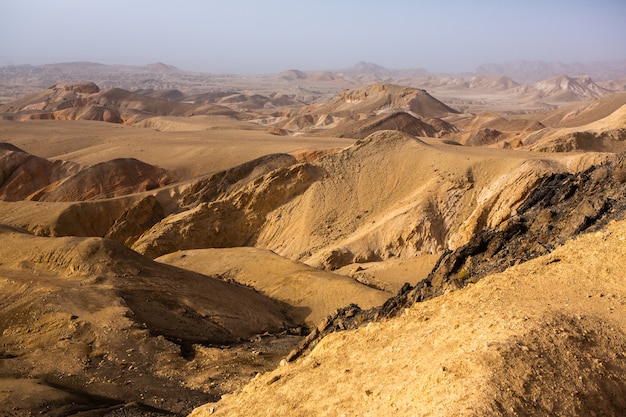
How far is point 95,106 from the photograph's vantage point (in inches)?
3132

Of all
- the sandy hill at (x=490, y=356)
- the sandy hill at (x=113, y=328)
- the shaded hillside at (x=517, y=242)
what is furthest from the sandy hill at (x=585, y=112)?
the sandy hill at (x=490, y=356)

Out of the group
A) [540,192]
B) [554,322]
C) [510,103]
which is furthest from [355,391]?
[510,103]

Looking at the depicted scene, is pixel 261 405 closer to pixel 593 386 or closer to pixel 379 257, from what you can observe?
pixel 593 386

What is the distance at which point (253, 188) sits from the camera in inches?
1145

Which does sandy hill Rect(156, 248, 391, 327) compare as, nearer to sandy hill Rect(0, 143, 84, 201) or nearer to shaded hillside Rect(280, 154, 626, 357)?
shaded hillside Rect(280, 154, 626, 357)

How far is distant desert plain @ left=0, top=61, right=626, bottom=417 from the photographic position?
6562 millimetres

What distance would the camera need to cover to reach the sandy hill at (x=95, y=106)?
7788 centimetres

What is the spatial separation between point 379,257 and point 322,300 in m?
5.61

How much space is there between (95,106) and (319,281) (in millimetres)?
68046

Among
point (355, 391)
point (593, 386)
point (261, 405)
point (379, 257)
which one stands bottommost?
point (379, 257)

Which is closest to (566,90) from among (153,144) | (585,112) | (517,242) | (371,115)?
(585,112)

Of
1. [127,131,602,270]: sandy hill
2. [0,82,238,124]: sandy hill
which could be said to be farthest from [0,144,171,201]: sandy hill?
[0,82,238,124]: sandy hill

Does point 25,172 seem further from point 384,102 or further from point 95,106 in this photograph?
point 384,102

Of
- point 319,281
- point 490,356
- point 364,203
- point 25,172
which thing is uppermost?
point 490,356
